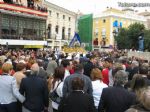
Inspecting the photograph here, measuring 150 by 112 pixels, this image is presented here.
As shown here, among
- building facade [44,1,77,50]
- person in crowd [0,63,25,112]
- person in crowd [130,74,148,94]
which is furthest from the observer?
building facade [44,1,77,50]

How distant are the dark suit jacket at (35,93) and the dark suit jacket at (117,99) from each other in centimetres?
156

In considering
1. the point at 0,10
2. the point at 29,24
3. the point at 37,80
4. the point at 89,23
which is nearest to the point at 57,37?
the point at 29,24

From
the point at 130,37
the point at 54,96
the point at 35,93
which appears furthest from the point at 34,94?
the point at 130,37

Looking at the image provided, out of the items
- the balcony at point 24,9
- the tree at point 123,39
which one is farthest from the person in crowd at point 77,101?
the tree at point 123,39

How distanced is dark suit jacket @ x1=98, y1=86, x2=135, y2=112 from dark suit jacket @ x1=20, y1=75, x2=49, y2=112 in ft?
5.11

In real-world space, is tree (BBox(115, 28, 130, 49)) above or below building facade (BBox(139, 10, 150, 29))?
below

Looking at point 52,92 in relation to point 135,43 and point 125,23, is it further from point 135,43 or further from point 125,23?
point 125,23

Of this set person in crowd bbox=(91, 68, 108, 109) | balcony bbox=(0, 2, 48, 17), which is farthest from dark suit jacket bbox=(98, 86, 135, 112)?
balcony bbox=(0, 2, 48, 17)

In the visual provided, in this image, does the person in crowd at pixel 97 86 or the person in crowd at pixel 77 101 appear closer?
the person in crowd at pixel 77 101

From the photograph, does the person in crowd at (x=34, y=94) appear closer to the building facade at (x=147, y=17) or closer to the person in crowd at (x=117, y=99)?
the person in crowd at (x=117, y=99)

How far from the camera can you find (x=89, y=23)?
2367cm

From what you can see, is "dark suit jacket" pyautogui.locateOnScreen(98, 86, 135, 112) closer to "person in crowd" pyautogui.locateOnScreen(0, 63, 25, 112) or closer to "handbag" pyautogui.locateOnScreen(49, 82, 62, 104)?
"handbag" pyautogui.locateOnScreen(49, 82, 62, 104)

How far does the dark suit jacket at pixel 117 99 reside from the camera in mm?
6578

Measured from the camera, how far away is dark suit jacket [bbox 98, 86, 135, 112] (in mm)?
6578
